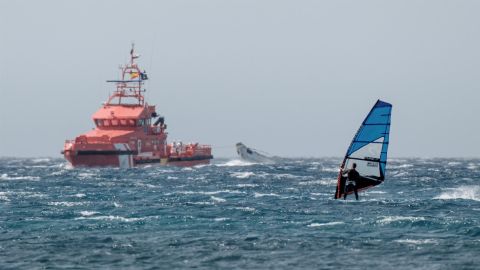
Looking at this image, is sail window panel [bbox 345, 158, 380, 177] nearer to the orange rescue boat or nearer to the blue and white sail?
the blue and white sail

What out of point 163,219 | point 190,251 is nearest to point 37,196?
point 163,219

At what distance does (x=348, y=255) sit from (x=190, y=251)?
15.1 feet

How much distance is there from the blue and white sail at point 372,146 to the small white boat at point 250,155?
9908 cm

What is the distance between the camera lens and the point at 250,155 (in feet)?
456

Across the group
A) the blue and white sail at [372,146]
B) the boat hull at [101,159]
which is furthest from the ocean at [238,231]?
the boat hull at [101,159]

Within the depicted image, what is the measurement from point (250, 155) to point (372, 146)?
342ft

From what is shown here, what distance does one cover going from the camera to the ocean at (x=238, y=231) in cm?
2455

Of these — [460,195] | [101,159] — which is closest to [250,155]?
[101,159]

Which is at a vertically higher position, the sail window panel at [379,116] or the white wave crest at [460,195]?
the sail window panel at [379,116]

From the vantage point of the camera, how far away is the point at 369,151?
34.9 m

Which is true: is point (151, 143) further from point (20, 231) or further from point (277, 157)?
point (20, 231)

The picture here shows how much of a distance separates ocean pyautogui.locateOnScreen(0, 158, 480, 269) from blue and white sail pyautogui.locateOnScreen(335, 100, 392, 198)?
1.78m

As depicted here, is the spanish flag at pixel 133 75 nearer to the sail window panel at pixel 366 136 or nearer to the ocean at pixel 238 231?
the ocean at pixel 238 231

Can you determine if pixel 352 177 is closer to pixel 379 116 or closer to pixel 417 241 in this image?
pixel 379 116
